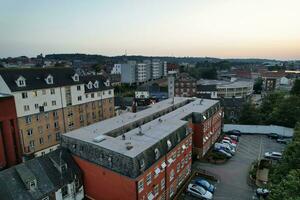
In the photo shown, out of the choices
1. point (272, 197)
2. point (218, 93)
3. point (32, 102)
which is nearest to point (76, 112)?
point (32, 102)

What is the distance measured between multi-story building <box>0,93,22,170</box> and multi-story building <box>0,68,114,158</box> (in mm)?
966

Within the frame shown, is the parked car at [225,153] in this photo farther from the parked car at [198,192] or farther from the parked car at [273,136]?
the parked car at [273,136]

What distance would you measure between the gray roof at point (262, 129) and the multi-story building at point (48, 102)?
2884 cm

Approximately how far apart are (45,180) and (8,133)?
40.5 ft

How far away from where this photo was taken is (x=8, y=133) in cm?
2781

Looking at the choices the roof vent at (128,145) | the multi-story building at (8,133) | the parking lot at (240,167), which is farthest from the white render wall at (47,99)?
the parking lot at (240,167)

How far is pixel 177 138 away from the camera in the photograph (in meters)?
24.9

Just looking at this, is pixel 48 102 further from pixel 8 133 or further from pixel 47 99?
pixel 8 133

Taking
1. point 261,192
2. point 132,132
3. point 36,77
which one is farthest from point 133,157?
point 36,77

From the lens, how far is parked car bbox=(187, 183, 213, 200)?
24.4 metres

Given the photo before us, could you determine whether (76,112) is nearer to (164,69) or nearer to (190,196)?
(190,196)

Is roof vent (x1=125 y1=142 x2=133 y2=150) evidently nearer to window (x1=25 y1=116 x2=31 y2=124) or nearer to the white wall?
window (x1=25 y1=116 x2=31 y2=124)

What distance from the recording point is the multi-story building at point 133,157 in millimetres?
18656

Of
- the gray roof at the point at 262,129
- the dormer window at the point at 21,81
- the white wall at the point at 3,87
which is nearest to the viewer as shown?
the white wall at the point at 3,87
